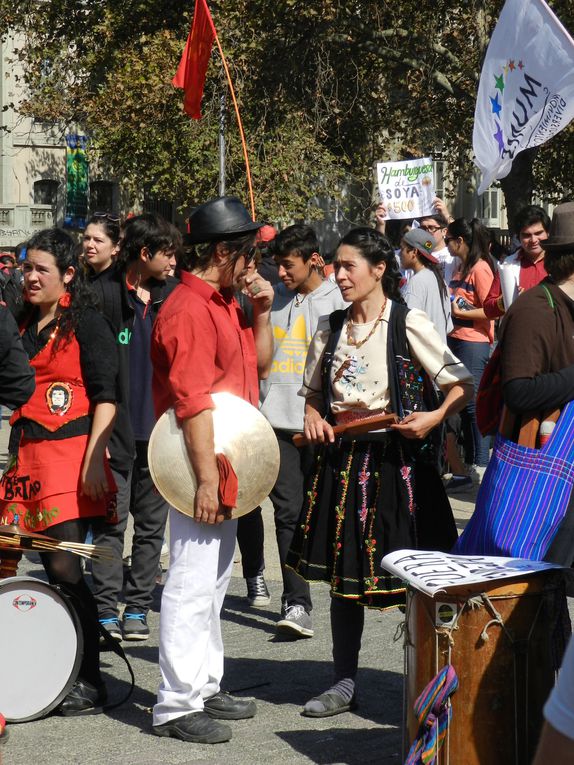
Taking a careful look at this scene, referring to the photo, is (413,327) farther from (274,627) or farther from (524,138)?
(524,138)

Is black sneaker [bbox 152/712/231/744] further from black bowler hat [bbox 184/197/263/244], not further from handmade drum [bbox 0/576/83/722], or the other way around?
black bowler hat [bbox 184/197/263/244]

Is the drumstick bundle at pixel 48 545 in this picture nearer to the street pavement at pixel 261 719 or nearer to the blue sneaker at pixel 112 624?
the street pavement at pixel 261 719

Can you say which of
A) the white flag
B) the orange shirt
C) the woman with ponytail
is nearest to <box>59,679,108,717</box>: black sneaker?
the white flag

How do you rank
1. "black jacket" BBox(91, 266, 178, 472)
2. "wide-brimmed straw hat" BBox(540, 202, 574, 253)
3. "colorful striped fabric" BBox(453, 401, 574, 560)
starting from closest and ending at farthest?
"colorful striped fabric" BBox(453, 401, 574, 560)
"wide-brimmed straw hat" BBox(540, 202, 574, 253)
"black jacket" BBox(91, 266, 178, 472)

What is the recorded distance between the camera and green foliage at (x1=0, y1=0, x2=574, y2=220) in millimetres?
22156

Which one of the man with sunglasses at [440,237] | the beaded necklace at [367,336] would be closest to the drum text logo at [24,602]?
the beaded necklace at [367,336]

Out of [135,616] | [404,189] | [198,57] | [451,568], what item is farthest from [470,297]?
[451,568]

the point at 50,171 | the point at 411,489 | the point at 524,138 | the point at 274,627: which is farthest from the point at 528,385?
the point at 50,171

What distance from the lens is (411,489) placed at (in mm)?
4812

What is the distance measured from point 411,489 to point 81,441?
4.21 ft

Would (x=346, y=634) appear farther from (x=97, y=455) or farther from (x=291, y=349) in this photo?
(x=291, y=349)

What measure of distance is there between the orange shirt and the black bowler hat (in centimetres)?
561

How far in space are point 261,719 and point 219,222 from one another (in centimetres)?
186

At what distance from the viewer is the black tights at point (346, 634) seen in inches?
197
